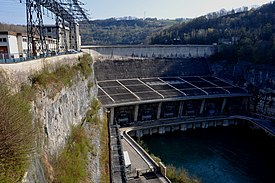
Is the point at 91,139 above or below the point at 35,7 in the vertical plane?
below

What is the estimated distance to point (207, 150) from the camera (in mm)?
29703

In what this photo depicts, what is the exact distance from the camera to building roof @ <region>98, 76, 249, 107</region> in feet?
112

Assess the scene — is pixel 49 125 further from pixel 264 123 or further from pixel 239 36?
pixel 239 36

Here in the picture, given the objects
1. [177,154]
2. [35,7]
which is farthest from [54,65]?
[177,154]

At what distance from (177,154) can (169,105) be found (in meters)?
10.2

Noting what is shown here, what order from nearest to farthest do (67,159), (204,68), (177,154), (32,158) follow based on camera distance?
(32,158)
(67,159)
(177,154)
(204,68)

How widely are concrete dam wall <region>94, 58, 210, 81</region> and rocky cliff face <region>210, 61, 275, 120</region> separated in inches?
232

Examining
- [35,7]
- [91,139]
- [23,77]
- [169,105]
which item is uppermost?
[35,7]

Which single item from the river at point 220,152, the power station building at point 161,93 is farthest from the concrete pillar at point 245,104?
the river at point 220,152

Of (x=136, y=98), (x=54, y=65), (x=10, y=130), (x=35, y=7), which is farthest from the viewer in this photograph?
(x=136, y=98)

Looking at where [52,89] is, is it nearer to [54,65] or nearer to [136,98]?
[54,65]

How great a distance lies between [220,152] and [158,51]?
28301mm

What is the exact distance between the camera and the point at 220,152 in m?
29.2

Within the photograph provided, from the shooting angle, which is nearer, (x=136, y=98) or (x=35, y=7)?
(x=35, y=7)
